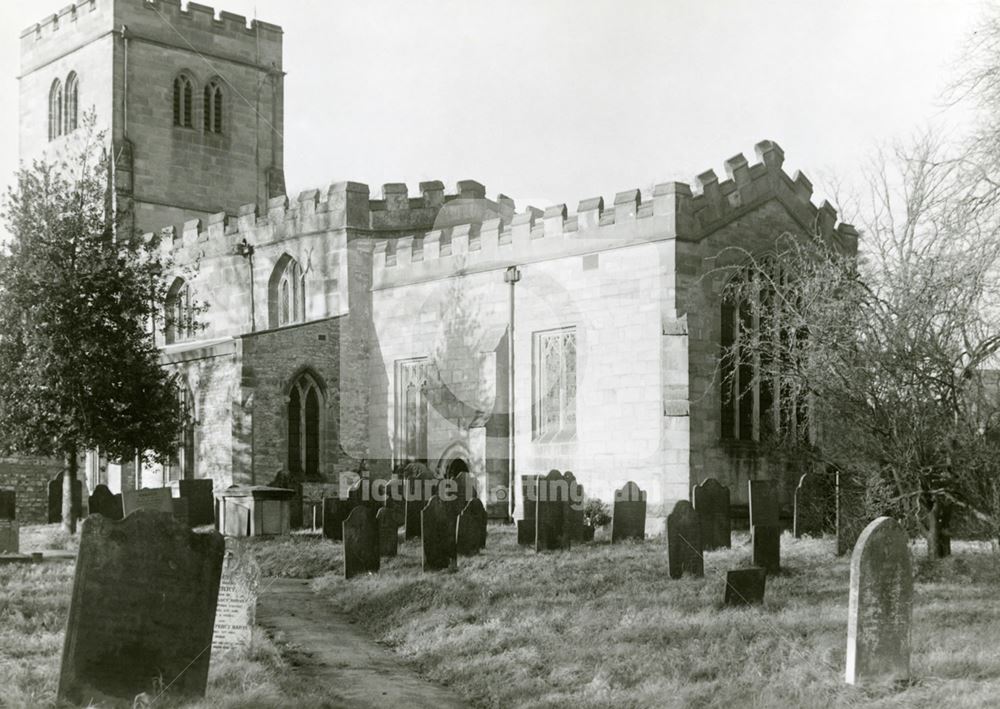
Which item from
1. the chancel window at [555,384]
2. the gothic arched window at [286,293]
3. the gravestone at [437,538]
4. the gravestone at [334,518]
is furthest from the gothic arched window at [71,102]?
the gravestone at [437,538]

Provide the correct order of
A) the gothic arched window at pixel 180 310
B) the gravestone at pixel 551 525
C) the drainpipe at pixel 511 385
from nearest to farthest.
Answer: the gravestone at pixel 551 525, the drainpipe at pixel 511 385, the gothic arched window at pixel 180 310

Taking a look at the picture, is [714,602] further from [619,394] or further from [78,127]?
[78,127]

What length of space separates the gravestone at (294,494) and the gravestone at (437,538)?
22.6 feet

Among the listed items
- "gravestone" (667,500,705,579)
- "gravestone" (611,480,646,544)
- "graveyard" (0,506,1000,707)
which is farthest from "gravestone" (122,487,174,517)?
"gravestone" (667,500,705,579)

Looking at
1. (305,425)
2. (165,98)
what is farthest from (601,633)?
(165,98)

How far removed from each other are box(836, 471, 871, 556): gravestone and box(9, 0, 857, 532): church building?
6486mm

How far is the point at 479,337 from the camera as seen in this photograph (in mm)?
26656

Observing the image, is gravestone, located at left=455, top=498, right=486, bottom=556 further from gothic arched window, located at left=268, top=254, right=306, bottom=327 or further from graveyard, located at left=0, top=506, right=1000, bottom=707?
gothic arched window, located at left=268, top=254, right=306, bottom=327

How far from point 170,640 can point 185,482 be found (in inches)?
527

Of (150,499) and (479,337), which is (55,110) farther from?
(150,499)

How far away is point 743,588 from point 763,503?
158 inches

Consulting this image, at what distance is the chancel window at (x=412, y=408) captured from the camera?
27.8 m

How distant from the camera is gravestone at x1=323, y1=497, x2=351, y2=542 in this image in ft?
66.1

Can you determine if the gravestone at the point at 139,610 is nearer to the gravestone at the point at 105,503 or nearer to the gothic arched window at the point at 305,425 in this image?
the gravestone at the point at 105,503
